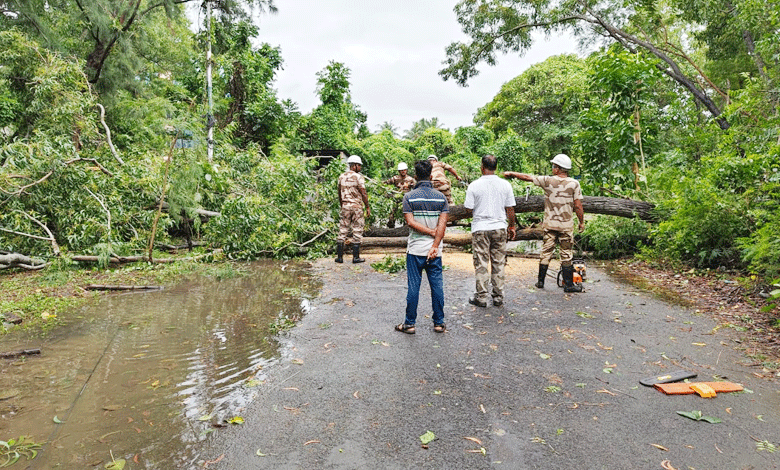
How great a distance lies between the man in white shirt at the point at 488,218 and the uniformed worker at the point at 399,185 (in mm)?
4287

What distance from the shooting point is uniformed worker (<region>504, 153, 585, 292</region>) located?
6.38m

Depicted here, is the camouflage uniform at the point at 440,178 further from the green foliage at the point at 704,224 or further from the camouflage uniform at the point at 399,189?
the green foliage at the point at 704,224

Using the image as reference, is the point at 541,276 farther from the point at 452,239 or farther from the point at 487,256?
the point at 452,239

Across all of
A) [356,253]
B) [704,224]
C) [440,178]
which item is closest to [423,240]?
[356,253]

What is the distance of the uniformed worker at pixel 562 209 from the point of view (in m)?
6.38

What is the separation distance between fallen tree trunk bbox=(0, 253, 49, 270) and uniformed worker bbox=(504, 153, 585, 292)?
27.6 feet

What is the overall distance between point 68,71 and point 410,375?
1170 centimetres

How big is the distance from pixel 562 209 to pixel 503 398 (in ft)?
12.6

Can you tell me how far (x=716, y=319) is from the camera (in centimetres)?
524

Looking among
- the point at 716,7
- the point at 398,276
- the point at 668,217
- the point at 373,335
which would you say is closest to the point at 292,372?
the point at 373,335

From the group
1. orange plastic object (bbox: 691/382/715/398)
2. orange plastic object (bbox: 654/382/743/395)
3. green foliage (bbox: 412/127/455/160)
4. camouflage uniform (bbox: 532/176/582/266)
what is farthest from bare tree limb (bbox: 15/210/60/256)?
green foliage (bbox: 412/127/455/160)

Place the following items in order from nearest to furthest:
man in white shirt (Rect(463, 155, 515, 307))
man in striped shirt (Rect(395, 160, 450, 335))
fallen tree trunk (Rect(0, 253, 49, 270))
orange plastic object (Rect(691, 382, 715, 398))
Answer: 1. orange plastic object (Rect(691, 382, 715, 398))
2. man in striped shirt (Rect(395, 160, 450, 335))
3. man in white shirt (Rect(463, 155, 515, 307))
4. fallen tree trunk (Rect(0, 253, 49, 270))

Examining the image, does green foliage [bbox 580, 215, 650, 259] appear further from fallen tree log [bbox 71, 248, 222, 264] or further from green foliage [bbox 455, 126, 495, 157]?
green foliage [bbox 455, 126, 495, 157]

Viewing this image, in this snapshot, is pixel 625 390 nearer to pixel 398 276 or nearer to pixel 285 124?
pixel 398 276
